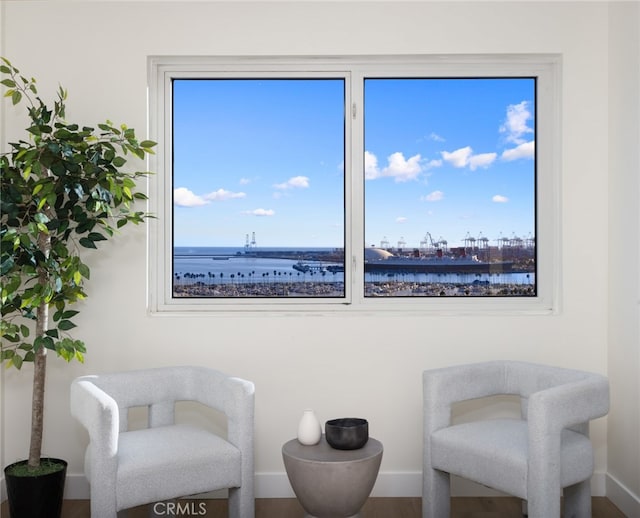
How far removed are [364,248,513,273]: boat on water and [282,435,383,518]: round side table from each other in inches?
45.9

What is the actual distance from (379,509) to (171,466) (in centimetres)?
116

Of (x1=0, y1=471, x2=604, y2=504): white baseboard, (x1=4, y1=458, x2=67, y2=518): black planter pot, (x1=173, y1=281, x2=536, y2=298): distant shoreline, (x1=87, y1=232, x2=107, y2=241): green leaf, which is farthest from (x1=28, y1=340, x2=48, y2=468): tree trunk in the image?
(x1=173, y1=281, x2=536, y2=298): distant shoreline

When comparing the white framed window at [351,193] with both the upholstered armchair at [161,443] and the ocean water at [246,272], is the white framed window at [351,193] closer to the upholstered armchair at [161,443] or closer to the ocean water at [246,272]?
the ocean water at [246,272]

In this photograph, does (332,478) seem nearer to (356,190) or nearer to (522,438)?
(522,438)

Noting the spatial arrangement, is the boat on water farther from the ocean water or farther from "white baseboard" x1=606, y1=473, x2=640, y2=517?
"white baseboard" x1=606, y1=473, x2=640, y2=517

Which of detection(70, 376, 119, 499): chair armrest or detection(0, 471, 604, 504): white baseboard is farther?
detection(0, 471, 604, 504): white baseboard

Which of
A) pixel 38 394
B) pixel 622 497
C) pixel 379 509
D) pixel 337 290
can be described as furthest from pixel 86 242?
pixel 622 497

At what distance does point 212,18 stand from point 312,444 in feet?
7.12

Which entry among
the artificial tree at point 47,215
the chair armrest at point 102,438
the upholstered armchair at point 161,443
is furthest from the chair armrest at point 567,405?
the artificial tree at point 47,215

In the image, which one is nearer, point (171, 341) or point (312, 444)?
point (312, 444)

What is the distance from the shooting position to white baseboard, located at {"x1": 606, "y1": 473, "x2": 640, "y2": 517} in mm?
3135

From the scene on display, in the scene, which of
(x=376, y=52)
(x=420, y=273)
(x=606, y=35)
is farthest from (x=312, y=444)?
(x=606, y=35)

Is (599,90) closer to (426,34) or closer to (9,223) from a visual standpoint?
(426,34)

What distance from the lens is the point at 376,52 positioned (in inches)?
137
